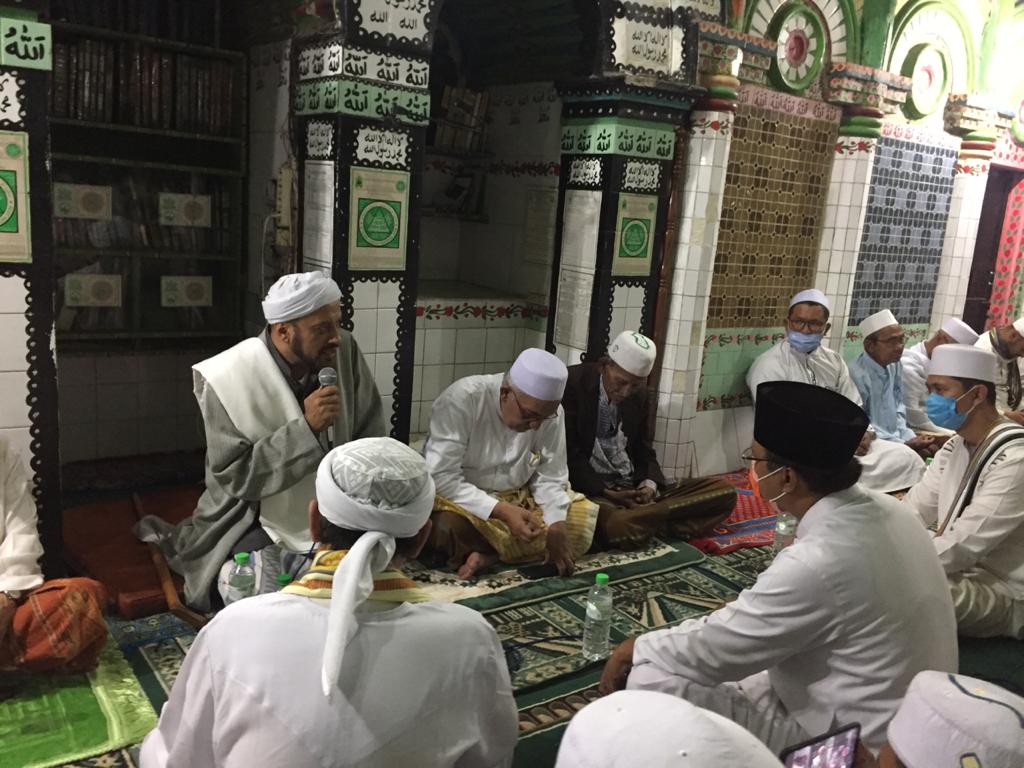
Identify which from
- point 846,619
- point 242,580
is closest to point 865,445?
point 846,619

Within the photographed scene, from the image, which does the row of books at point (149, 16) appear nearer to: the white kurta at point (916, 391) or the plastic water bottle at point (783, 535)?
the plastic water bottle at point (783, 535)

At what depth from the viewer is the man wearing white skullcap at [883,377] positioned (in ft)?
18.4

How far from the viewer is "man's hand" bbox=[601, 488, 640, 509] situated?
13.5ft

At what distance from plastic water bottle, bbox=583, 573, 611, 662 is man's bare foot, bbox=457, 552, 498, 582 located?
25.3 inches

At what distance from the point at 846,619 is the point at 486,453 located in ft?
6.56

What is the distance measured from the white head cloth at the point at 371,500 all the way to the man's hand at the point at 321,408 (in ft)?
4.71

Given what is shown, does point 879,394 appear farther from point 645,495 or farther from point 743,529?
point 645,495

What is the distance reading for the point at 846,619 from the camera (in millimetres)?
1896

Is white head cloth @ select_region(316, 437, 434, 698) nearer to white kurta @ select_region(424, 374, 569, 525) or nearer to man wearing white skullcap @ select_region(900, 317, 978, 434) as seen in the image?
white kurta @ select_region(424, 374, 569, 525)

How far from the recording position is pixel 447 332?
4.90m

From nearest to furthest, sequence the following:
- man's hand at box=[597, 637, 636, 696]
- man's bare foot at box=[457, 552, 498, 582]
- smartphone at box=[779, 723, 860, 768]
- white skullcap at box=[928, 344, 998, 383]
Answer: smartphone at box=[779, 723, 860, 768] → man's hand at box=[597, 637, 636, 696] → white skullcap at box=[928, 344, 998, 383] → man's bare foot at box=[457, 552, 498, 582]

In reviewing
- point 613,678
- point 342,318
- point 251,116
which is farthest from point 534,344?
point 613,678

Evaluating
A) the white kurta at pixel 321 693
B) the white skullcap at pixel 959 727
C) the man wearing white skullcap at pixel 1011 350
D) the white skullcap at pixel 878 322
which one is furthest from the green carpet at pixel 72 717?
the man wearing white skullcap at pixel 1011 350

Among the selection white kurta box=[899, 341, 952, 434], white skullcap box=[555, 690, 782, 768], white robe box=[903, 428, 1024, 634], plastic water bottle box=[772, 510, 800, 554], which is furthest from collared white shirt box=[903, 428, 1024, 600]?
white kurta box=[899, 341, 952, 434]
